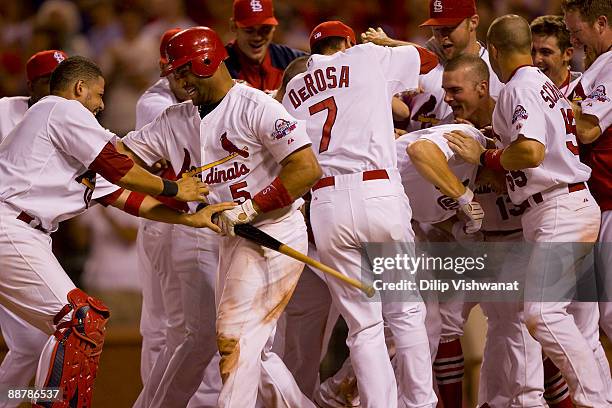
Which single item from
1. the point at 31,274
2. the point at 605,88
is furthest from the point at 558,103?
the point at 31,274

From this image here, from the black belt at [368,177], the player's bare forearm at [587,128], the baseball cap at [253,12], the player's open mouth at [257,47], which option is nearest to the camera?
the black belt at [368,177]

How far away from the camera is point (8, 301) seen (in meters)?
5.52

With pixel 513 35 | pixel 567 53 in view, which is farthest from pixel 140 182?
pixel 567 53

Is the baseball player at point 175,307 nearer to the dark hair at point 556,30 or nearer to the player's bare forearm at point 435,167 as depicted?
the player's bare forearm at point 435,167

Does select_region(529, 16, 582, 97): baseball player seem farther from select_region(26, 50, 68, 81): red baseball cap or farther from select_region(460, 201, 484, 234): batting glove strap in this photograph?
select_region(26, 50, 68, 81): red baseball cap

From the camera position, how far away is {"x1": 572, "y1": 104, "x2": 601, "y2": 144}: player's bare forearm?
239 inches

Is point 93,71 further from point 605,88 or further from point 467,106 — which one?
point 605,88

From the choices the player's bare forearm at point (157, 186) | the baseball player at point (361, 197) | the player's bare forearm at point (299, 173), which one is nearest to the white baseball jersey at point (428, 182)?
the baseball player at point (361, 197)

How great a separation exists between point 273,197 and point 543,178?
5.21 ft

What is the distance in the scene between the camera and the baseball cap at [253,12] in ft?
24.0

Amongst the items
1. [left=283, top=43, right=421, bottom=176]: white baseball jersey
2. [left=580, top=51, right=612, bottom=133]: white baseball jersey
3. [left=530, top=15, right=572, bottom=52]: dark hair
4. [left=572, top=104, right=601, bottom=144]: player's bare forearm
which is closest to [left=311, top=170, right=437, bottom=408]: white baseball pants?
[left=283, top=43, right=421, bottom=176]: white baseball jersey

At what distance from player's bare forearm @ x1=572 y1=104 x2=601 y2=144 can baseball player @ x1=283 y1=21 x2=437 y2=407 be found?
1.08 m

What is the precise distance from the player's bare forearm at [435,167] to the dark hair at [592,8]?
3.87 ft

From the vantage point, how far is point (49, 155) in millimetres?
5523
